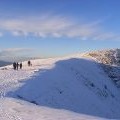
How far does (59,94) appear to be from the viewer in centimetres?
5147

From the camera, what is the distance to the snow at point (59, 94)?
30.5 meters

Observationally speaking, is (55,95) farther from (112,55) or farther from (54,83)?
(112,55)

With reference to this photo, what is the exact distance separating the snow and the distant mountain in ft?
7.74

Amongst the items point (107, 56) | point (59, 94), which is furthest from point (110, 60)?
point (59, 94)

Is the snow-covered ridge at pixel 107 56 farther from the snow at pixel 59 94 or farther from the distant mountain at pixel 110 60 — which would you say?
the snow at pixel 59 94

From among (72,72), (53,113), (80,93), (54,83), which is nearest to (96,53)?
(72,72)

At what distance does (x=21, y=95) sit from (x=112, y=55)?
68873 mm

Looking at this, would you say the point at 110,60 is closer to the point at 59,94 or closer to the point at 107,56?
the point at 107,56

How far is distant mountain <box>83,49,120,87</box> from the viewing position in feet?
305

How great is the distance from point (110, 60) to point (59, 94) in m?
53.0

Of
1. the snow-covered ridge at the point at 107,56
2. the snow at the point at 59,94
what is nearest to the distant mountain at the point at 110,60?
the snow-covered ridge at the point at 107,56

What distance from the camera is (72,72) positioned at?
7575 centimetres

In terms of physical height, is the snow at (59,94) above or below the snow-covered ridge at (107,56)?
below

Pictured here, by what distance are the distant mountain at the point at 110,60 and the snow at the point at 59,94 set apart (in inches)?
92.9
